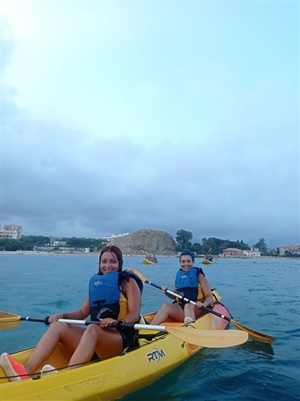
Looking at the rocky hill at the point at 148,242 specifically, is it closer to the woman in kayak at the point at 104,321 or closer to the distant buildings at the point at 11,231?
the distant buildings at the point at 11,231

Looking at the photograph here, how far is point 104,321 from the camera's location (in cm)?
423

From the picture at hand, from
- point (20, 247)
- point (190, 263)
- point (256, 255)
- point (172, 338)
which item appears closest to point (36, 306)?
point (190, 263)

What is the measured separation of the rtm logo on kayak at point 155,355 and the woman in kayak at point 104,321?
0.92ft

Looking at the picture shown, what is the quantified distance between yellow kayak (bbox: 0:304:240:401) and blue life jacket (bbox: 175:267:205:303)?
6.55ft

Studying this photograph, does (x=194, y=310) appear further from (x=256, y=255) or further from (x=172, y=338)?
(x=256, y=255)

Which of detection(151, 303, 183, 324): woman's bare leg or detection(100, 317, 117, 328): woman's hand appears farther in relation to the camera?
detection(151, 303, 183, 324): woman's bare leg

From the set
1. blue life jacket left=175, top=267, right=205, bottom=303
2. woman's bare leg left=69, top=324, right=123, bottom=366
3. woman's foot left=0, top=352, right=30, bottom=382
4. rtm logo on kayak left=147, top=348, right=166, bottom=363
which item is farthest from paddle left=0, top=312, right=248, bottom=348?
blue life jacket left=175, top=267, right=205, bottom=303

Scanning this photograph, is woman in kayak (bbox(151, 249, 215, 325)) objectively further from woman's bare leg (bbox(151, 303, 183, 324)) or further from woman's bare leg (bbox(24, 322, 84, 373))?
woman's bare leg (bbox(24, 322, 84, 373))

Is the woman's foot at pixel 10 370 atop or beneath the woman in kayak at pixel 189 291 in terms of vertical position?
beneath

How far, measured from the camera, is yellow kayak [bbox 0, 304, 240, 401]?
11.3 feet

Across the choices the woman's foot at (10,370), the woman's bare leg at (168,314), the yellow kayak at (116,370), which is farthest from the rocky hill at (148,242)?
the woman's foot at (10,370)

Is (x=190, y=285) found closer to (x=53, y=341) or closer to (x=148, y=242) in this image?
(x=53, y=341)

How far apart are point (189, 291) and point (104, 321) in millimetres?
3796

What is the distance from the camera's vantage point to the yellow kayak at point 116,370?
11.3 feet
